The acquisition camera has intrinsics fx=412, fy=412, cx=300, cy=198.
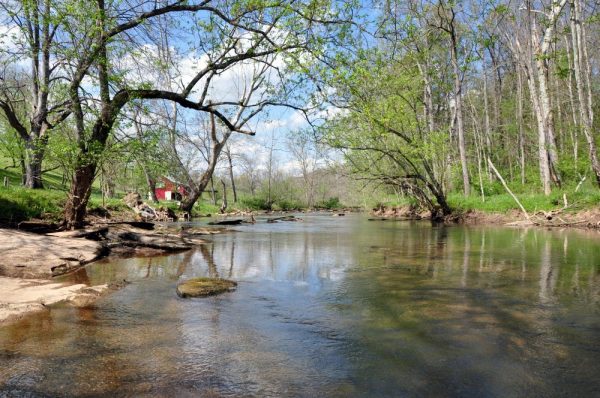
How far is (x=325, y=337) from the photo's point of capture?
4996 mm

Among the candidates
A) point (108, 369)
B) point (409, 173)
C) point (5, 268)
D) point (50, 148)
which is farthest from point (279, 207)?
point (108, 369)

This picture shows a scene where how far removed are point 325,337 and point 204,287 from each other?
3.07 m

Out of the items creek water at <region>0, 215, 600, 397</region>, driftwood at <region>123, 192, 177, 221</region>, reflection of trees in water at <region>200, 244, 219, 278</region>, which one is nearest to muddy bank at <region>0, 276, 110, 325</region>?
creek water at <region>0, 215, 600, 397</region>

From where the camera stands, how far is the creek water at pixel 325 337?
12.2ft

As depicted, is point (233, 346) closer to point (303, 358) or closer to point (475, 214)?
point (303, 358)

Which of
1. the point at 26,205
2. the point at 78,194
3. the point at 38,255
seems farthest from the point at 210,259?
the point at 26,205

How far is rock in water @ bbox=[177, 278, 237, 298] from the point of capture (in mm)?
7023

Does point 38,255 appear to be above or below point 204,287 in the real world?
above

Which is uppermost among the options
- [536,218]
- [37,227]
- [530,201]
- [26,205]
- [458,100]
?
[458,100]

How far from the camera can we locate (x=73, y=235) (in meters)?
12.2

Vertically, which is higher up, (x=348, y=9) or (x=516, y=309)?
(x=348, y=9)

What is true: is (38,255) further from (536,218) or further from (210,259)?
(536,218)

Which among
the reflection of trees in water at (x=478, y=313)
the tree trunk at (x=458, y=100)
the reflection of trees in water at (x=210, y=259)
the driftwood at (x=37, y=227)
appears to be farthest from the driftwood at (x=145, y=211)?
the reflection of trees in water at (x=478, y=313)

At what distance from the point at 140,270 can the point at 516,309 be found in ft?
24.9
